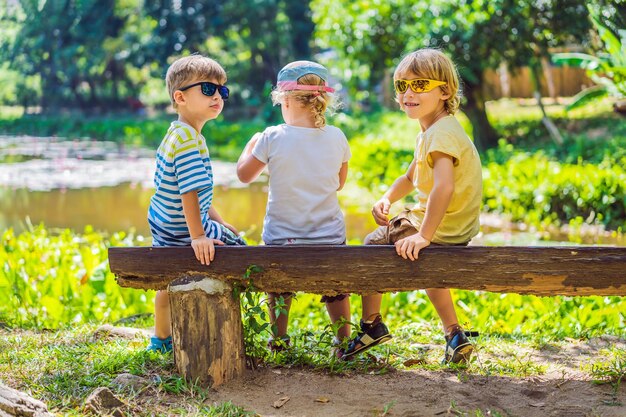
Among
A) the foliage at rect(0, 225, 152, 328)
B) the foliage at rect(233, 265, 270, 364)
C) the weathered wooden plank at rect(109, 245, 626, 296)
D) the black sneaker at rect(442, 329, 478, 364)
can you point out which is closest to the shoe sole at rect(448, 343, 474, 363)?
the black sneaker at rect(442, 329, 478, 364)

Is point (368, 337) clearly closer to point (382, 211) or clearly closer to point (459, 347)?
point (459, 347)

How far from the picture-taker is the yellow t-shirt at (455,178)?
12.0ft

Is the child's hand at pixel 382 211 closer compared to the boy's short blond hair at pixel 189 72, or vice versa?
the boy's short blond hair at pixel 189 72

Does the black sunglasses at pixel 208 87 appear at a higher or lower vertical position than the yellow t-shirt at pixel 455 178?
higher

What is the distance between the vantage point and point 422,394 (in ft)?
11.9

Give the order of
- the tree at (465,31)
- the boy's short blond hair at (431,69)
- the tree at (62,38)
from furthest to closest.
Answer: the tree at (62,38) < the tree at (465,31) < the boy's short blond hair at (431,69)

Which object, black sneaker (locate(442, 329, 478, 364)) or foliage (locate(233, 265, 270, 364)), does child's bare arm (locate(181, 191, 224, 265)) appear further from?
black sneaker (locate(442, 329, 478, 364))

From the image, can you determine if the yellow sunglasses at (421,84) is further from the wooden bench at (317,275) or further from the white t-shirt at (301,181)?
the wooden bench at (317,275)

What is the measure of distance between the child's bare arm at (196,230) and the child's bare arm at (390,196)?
86 cm

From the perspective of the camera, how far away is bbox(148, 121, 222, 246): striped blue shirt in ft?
12.1

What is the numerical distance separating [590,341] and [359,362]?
1498 mm

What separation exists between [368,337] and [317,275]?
0.53 metres

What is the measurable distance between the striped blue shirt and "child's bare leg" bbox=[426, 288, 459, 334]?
1.09 metres

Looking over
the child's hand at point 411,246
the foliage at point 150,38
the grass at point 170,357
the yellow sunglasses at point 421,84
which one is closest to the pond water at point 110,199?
the grass at point 170,357
